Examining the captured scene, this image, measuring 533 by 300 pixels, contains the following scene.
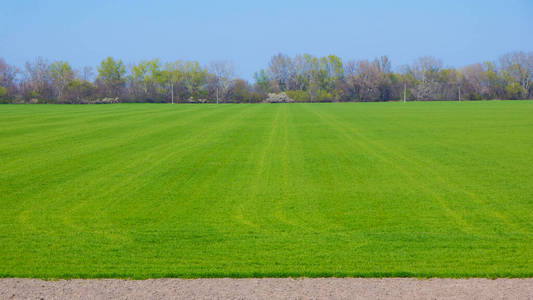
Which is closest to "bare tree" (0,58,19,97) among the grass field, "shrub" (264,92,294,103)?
"shrub" (264,92,294,103)

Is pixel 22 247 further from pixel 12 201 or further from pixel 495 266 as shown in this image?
pixel 495 266

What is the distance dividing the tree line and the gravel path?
8063cm

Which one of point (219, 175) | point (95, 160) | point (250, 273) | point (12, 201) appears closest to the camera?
point (250, 273)

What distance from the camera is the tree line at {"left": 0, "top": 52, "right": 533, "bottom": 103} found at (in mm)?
87000

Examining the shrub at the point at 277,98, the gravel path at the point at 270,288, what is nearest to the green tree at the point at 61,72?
the shrub at the point at 277,98

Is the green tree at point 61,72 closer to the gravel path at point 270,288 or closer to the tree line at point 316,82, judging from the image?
the tree line at point 316,82

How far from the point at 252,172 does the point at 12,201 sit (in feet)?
15.8

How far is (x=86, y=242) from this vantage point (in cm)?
611

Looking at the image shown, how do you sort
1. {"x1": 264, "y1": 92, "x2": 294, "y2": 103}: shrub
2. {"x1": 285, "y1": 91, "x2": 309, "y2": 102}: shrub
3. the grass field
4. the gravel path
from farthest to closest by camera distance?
1. {"x1": 285, "y1": 91, "x2": 309, "y2": 102}: shrub
2. {"x1": 264, "y1": 92, "x2": 294, "y2": 103}: shrub
3. the grass field
4. the gravel path

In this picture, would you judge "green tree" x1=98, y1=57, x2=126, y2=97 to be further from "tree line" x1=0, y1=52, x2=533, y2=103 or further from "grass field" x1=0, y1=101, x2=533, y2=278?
"grass field" x1=0, y1=101, x2=533, y2=278

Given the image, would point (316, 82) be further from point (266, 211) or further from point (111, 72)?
point (266, 211)

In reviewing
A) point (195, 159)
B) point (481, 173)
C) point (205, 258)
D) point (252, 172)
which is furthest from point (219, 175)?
point (481, 173)

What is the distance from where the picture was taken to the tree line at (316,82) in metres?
87.0

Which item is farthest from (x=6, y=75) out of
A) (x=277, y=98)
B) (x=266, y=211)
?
(x=266, y=211)
